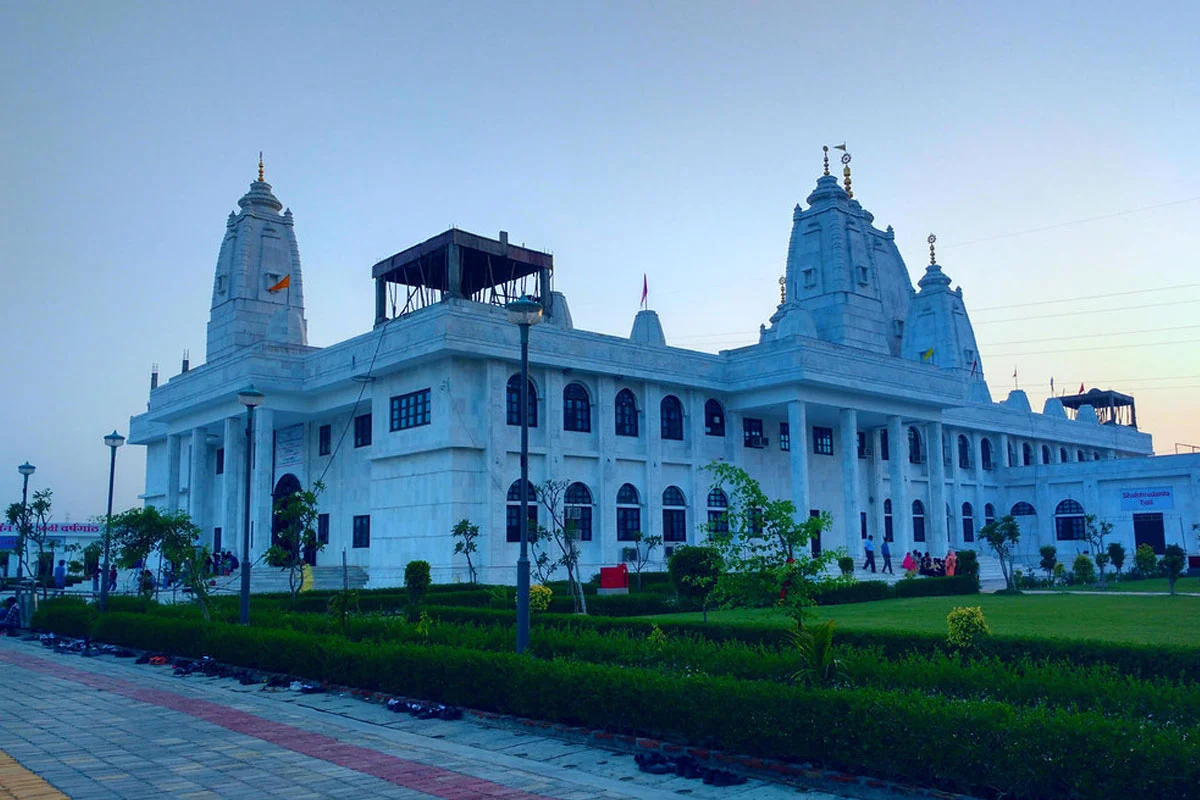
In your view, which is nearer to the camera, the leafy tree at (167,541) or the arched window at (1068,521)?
the leafy tree at (167,541)

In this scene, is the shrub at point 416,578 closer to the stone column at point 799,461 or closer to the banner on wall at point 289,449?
the banner on wall at point 289,449

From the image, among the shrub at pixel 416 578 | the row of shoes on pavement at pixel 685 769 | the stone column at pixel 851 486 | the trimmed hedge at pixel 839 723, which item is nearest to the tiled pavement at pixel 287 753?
the row of shoes on pavement at pixel 685 769

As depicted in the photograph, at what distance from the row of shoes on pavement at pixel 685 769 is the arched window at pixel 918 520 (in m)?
42.3

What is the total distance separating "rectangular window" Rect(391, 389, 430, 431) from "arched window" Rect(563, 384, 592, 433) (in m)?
5.33

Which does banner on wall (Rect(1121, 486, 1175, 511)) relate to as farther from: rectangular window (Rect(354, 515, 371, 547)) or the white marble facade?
rectangular window (Rect(354, 515, 371, 547))

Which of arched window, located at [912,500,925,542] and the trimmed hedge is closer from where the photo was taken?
the trimmed hedge

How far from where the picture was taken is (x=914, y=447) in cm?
5131

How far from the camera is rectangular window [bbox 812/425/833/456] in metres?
45.3

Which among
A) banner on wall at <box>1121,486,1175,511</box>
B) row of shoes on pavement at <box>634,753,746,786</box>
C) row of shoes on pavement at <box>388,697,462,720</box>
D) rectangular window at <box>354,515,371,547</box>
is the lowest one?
row of shoes on pavement at <box>634,753,746,786</box>

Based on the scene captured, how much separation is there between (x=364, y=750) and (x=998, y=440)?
5649 centimetres

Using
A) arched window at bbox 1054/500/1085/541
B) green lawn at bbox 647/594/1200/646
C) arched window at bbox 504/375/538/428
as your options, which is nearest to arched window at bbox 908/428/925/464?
arched window at bbox 1054/500/1085/541

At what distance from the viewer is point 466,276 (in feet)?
136

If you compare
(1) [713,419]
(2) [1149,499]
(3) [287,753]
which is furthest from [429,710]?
(2) [1149,499]

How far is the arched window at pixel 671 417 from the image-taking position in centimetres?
3938
